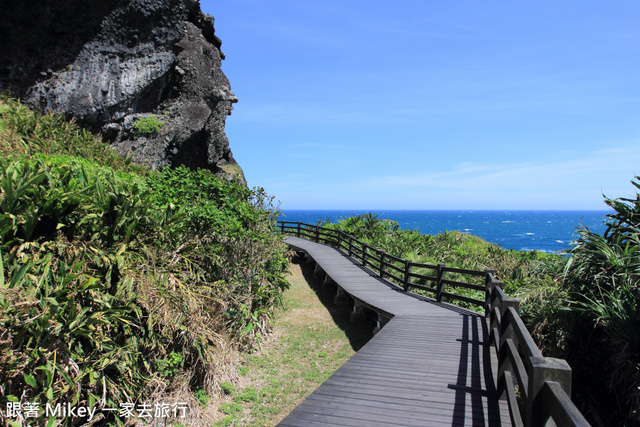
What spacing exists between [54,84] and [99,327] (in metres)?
15.6

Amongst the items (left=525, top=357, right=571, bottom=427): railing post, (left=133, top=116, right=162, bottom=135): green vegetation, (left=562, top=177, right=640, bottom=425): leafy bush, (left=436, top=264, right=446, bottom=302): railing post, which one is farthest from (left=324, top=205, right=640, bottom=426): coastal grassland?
(left=133, top=116, right=162, bottom=135): green vegetation

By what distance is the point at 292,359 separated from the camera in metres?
9.77

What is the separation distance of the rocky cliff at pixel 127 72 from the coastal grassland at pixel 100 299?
10217 millimetres

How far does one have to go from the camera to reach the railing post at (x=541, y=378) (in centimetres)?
289

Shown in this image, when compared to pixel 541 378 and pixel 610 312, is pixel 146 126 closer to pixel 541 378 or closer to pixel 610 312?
pixel 610 312

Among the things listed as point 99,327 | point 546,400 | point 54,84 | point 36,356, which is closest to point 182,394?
point 99,327

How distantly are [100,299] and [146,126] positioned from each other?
15.2 meters

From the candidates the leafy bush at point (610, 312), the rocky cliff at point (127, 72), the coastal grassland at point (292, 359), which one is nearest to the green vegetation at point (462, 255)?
the leafy bush at point (610, 312)

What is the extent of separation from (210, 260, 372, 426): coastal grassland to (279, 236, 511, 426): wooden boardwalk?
191 centimetres

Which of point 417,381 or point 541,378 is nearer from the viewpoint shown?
point 541,378

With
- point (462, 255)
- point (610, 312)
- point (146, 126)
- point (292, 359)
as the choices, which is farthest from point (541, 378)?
point (146, 126)

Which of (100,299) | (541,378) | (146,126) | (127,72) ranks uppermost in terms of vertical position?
(127,72)

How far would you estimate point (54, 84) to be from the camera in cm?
1661

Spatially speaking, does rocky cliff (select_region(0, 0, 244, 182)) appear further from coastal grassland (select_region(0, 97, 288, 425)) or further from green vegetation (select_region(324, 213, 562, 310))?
coastal grassland (select_region(0, 97, 288, 425))
